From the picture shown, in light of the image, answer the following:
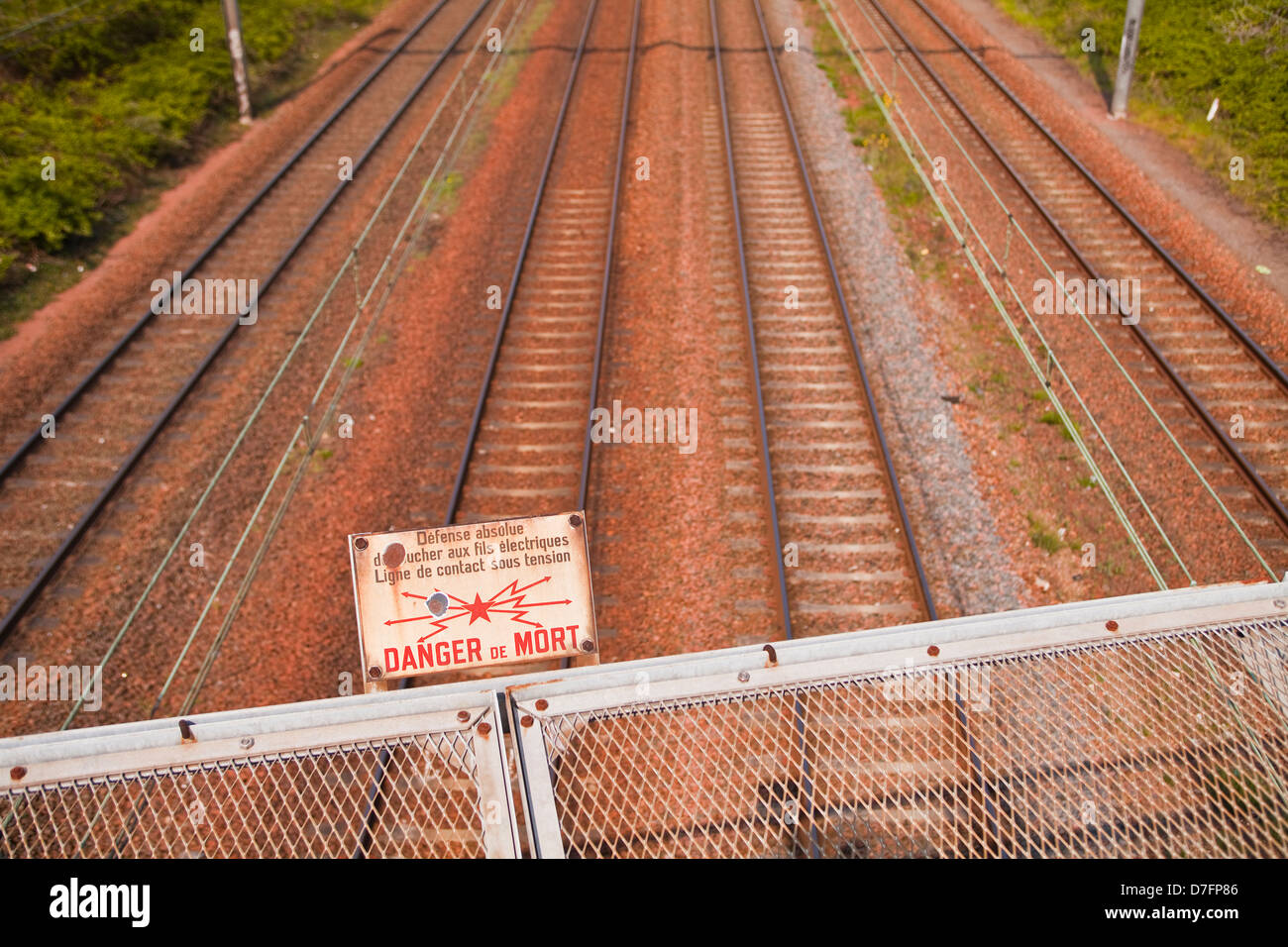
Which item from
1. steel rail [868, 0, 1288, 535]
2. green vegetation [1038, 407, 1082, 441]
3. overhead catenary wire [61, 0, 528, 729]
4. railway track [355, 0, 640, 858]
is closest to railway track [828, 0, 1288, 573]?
steel rail [868, 0, 1288, 535]

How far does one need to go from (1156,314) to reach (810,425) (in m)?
6.17

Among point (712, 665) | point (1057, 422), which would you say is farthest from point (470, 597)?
point (1057, 422)

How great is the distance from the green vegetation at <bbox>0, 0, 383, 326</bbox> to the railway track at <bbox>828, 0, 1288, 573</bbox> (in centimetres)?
1531

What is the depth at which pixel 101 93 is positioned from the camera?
21656 millimetres

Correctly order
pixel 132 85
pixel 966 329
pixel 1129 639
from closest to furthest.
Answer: pixel 1129 639 < pixel 966 329 < pixel 132 85

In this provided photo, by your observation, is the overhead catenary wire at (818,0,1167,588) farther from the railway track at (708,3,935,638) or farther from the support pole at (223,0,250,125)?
the support pole at (223,0,250,125)

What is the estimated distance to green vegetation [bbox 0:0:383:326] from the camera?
17.1 m

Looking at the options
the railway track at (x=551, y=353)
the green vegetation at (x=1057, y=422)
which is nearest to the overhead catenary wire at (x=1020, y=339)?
the green vegetation at (x=1057, y=422)

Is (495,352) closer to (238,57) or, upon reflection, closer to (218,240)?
(218,240)

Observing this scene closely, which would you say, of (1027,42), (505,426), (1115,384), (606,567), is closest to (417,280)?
(505,426)

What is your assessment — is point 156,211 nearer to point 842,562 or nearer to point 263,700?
point 263,700

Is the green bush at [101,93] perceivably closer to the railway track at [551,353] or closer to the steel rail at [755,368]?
the railway track at [551,353]
